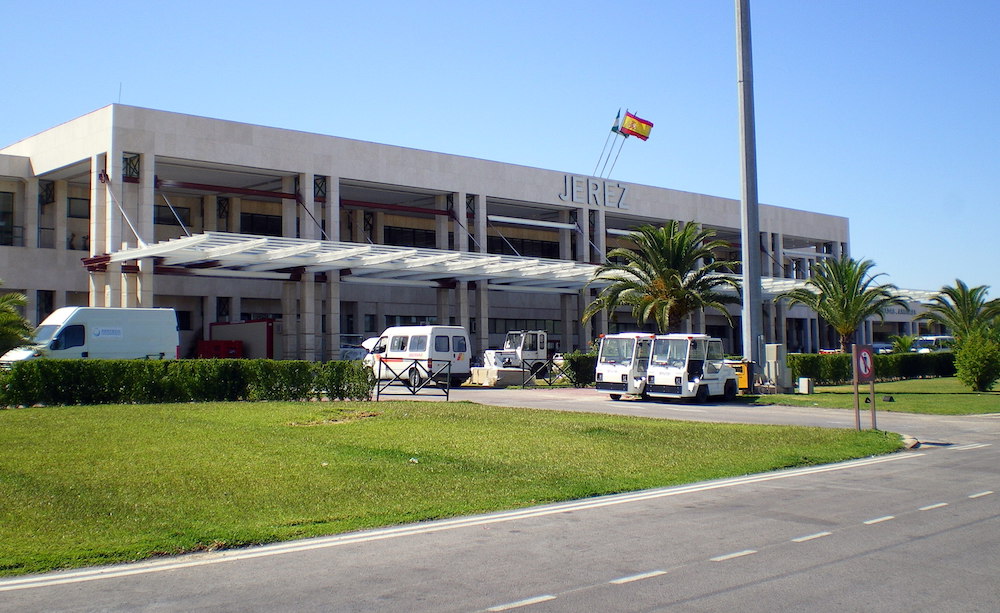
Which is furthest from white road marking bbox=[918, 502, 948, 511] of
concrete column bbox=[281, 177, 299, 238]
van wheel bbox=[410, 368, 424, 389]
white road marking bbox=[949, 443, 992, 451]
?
concrete column bbox=[281, 177, 299, 238]

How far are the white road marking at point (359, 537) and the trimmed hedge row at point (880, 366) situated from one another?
24372mm

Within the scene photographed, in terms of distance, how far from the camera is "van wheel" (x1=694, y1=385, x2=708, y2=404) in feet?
90.6

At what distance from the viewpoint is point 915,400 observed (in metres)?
27.8

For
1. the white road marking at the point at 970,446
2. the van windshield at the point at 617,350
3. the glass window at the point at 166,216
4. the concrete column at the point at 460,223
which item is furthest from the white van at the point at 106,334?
the white road marking at the point at 970,446

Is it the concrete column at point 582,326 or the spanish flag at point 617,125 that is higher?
the spanish flag at point 617,125

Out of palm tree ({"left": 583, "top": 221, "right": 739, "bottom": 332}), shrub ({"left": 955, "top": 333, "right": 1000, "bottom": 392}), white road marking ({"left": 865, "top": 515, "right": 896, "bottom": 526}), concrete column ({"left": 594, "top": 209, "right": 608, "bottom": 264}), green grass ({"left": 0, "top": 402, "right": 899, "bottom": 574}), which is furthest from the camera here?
concrete column ({"left": 594, "top": 209, "right": 608, "bottom": 264})

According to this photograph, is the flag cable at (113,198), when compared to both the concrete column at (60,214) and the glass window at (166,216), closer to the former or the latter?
the concrete column at (60,214)

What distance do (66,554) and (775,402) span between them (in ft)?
79.0

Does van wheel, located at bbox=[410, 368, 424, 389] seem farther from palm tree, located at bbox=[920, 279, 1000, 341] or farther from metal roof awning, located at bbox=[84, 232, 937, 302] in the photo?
palm tree, located at bbox=[920, 279, 1000, 341]

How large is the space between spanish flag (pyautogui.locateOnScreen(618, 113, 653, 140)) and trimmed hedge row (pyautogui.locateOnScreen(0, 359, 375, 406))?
33503 mm

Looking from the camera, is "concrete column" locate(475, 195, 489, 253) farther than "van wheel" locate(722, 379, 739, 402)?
Yes

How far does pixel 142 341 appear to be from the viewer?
29.3 m

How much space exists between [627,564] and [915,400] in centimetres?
2383

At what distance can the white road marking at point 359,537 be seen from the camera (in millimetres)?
6852
